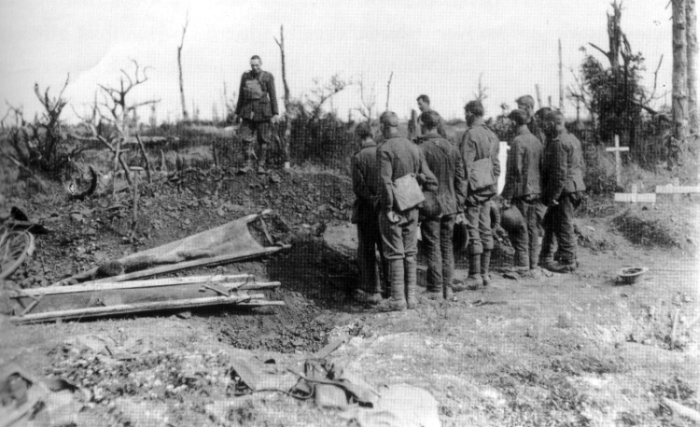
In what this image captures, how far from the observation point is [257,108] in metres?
8.82

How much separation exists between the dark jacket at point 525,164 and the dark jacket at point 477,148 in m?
0.30

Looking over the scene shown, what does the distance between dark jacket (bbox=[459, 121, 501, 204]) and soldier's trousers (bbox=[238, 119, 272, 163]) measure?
3.14 metres

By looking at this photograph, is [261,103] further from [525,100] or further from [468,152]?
[525,100]

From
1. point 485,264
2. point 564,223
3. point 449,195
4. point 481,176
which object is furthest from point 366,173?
point 564,223

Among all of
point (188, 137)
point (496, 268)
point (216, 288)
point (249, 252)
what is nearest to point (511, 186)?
point (496, 268)

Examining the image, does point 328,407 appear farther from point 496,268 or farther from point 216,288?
point 496,268

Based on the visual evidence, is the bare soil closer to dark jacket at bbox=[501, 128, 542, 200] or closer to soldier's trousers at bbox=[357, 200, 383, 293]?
soldier's trousers at bbox=[357, 200, 383, 293]

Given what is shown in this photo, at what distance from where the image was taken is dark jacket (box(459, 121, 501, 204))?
7.36m

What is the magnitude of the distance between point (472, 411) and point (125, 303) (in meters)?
3.29

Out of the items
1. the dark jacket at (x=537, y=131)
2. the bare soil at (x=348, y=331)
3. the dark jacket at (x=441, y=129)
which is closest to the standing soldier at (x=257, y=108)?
the bare soil at (x=348, y=331)

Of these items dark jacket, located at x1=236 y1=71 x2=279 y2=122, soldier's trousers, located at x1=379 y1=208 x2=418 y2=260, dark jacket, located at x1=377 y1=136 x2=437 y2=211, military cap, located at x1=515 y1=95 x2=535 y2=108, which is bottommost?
soldier's trousers, located at x1=379 y1=208 x2=418 y2=260

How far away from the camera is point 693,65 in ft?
30.2

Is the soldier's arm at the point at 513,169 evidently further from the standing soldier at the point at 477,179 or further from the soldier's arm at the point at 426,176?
the soldier's arm at the point at 426,176

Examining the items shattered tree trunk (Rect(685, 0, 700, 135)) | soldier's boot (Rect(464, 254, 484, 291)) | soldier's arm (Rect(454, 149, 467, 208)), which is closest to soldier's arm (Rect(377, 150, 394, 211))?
soldier's arm (Rect(454, 149, 467, 208))
